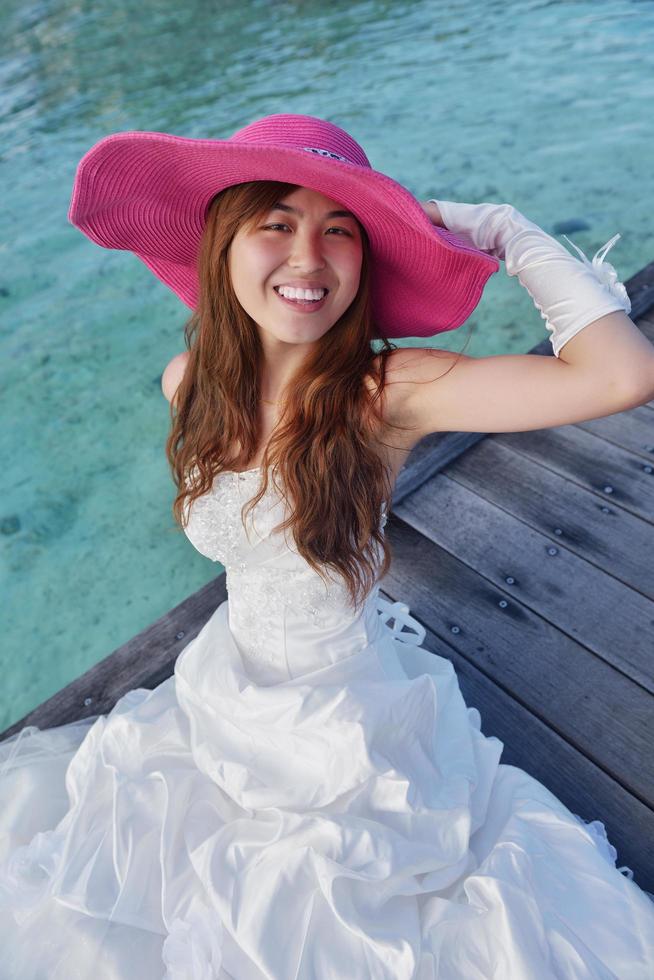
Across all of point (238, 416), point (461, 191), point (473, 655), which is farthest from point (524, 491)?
point (461, 191)

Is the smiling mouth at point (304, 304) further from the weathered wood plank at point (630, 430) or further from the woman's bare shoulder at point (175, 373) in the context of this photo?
the weathered wood plank at point (630, 430)

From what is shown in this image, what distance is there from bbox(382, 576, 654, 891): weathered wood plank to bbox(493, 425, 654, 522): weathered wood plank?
0.88 m

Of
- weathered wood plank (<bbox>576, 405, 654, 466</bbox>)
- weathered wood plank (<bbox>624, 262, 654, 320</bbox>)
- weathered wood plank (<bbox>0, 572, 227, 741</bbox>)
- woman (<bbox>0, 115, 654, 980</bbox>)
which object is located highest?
woman (<bbox>0, 115, 654, 980</bbox>)

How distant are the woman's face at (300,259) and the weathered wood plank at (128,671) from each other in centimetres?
126

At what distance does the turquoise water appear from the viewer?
4074mm

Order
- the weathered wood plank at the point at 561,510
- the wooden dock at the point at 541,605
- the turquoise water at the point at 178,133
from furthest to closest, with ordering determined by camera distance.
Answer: the turquoise water at the point at 178,133
the weathered wood plank at the point at 561,510
the wooden dock at the point at 541,605

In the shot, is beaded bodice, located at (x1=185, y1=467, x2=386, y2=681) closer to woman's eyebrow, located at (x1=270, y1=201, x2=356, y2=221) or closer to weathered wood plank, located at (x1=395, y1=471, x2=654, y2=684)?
woman's eyebrow, located at (x1=270, y1=201, x2=356, y2=221)

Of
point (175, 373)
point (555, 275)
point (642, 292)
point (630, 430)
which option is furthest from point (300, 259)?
point (642, 292)

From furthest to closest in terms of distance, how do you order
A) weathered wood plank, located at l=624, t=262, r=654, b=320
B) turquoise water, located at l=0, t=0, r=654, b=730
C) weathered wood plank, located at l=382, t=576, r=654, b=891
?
turquoise water, located at l=0, t=0, r=654, b=730 → weathered wood plank, located at l=624, t=262, r=654, b=320 → weathered wood plank, located at l=382, t=576, r=654, b=891

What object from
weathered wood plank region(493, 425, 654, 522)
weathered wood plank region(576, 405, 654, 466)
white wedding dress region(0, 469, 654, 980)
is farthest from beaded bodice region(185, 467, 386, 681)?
weathered wood plank region(576, 405, 654, 466)

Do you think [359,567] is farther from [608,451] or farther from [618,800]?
[608,451]

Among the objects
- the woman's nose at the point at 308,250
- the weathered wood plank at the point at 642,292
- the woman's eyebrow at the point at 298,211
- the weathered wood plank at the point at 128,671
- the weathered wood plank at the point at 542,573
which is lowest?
the weathered wood plank at the point at 542,573

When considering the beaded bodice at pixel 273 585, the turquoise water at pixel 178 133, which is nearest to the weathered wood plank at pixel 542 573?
the beaded bodice at pixel 273 585

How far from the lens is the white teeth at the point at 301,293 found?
1430mm
